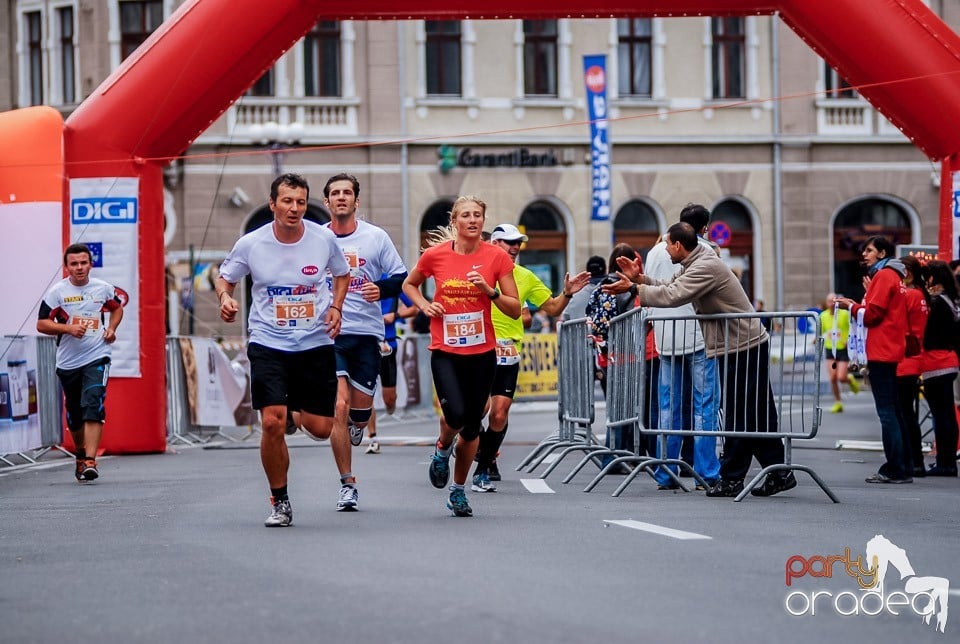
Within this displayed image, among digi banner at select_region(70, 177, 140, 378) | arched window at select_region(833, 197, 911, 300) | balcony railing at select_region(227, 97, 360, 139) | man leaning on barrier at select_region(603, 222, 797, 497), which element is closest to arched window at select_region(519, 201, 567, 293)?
balcony railing at select_region(227, 97, 360, 139)

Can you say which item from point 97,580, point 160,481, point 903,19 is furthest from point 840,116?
point 97,580

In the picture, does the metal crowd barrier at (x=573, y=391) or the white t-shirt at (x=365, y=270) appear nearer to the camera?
the white t-shirt at (x=365, y=270)

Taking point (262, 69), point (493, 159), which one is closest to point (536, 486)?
point (262, 69)

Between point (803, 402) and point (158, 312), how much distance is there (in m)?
7.65

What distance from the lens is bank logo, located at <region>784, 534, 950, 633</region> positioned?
6012mm

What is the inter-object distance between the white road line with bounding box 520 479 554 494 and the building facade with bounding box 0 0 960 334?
24.3 meters

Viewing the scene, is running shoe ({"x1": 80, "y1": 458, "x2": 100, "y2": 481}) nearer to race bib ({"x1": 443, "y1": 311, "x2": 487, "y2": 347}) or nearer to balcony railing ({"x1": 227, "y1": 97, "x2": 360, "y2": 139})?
race bib ({"x1": 443, "y1": 311, "x2": 487, "y2": 347})

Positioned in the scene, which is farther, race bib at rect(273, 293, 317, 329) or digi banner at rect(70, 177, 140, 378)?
digi banner at rect(70, 177, 140, 378)

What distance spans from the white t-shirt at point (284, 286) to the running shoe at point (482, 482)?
103 inches

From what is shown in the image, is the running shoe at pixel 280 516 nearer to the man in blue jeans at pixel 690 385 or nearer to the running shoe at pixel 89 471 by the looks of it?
the man in blue jeans at pixel 690 385

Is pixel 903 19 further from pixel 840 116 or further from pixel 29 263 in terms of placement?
pixel 840 116

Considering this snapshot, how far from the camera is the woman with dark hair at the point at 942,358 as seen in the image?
14047 millimetres

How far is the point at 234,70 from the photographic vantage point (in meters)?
16.0

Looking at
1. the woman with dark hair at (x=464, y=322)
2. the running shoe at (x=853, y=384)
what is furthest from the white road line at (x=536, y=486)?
the running shoe at (x=853, y=384)
